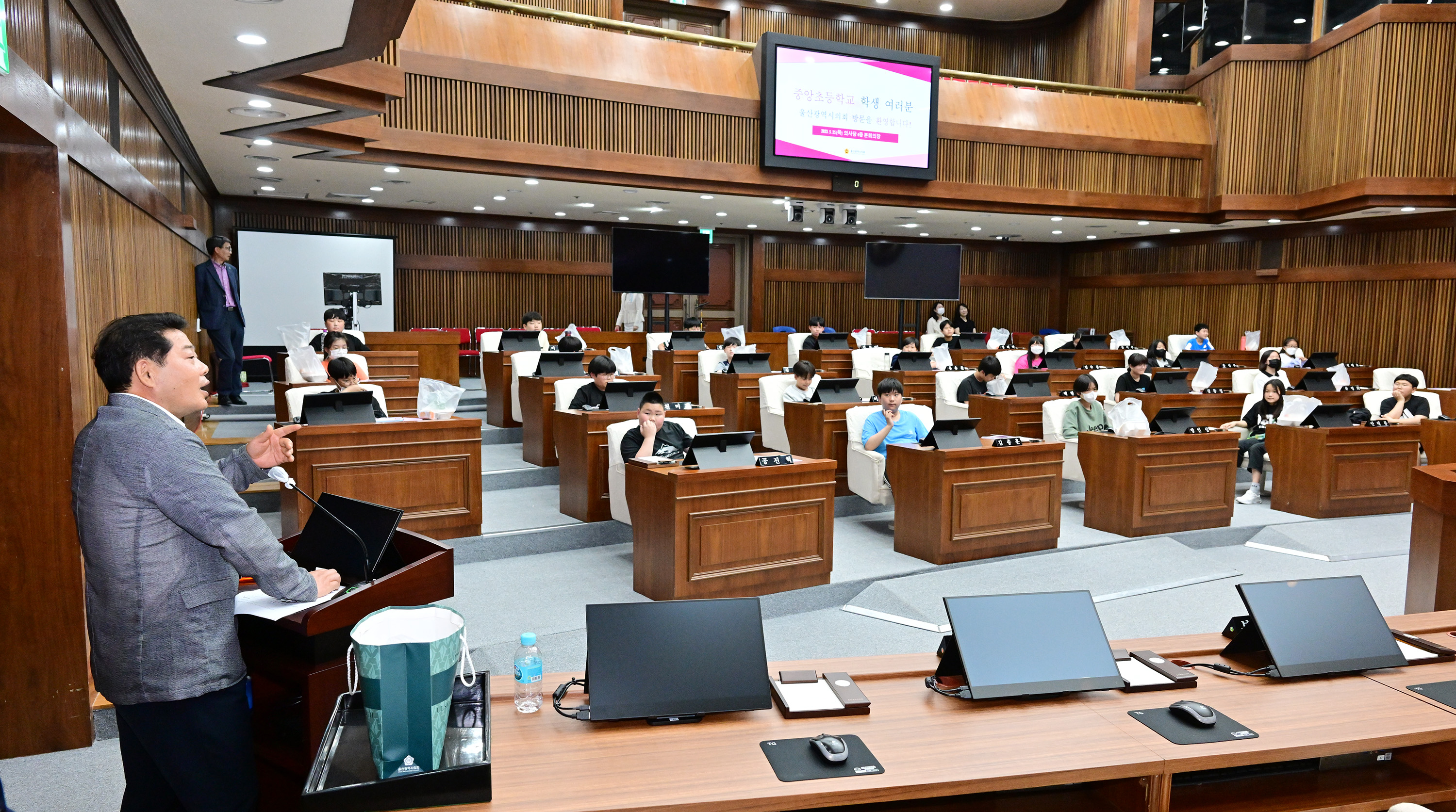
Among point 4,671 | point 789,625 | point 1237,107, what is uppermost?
point 1237,107

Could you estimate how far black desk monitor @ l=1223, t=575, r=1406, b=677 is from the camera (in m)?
2.29

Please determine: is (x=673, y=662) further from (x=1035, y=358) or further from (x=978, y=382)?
(x=1035, y=358)

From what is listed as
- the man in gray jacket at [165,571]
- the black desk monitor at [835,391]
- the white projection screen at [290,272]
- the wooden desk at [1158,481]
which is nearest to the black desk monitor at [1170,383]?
the wooden desk at [1158,481]

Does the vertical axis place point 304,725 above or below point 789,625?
above

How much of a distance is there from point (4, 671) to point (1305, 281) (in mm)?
15771

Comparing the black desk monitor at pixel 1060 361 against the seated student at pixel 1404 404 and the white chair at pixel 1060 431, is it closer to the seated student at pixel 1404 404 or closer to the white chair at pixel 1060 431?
the seated student at pixel 1404 404

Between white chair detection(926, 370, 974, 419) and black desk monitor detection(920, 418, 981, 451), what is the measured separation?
315 centimetres

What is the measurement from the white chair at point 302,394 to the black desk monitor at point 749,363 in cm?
345

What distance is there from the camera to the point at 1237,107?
12125 mm

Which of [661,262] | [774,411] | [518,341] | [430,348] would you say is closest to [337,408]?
[774,411]

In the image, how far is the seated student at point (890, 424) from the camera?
20.0ft

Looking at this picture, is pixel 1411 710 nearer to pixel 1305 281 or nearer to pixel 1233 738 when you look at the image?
pixel 1233 738

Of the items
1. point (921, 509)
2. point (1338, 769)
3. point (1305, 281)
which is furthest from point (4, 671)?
point (1305, 281)

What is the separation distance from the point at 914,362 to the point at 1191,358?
489cm
